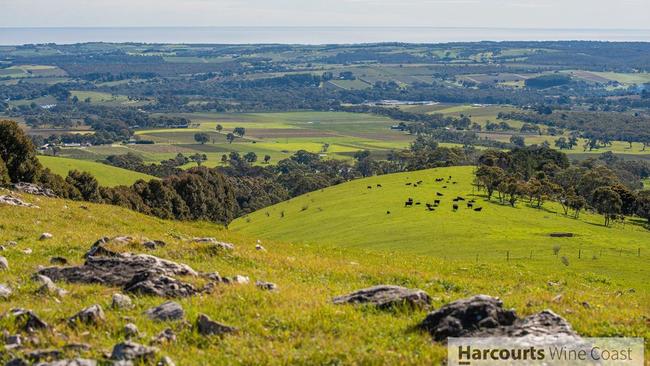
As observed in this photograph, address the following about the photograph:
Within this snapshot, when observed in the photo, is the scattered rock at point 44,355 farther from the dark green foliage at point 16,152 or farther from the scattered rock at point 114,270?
the dark green foliage at point 16,152

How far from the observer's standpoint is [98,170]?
15875 cm

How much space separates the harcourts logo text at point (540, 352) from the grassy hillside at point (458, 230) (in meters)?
26.3

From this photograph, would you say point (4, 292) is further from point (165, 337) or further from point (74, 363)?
point (74, 363)

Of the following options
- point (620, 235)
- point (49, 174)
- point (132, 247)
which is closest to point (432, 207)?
point (620, 235)

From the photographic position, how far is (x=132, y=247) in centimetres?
2245

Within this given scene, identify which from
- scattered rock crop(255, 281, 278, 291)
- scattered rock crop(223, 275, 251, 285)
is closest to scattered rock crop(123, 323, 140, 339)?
scattered rock crop(223, 275, 251, 285)

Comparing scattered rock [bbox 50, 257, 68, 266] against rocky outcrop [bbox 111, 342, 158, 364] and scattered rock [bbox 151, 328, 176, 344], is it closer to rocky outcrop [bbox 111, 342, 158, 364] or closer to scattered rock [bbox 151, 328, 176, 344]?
scattered rock [bbox 151, 328, 176, 344]

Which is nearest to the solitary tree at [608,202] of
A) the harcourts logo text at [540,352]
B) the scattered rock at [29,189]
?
the scattered rock at [29,189]

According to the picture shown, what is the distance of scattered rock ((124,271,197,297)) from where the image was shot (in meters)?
16.2

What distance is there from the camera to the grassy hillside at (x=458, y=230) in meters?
67.6

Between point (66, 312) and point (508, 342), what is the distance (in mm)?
9819

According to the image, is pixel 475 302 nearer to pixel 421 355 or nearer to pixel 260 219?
pixel 421 355

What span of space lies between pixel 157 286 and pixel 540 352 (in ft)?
31.9

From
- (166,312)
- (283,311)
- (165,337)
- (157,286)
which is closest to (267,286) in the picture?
(283,311)
